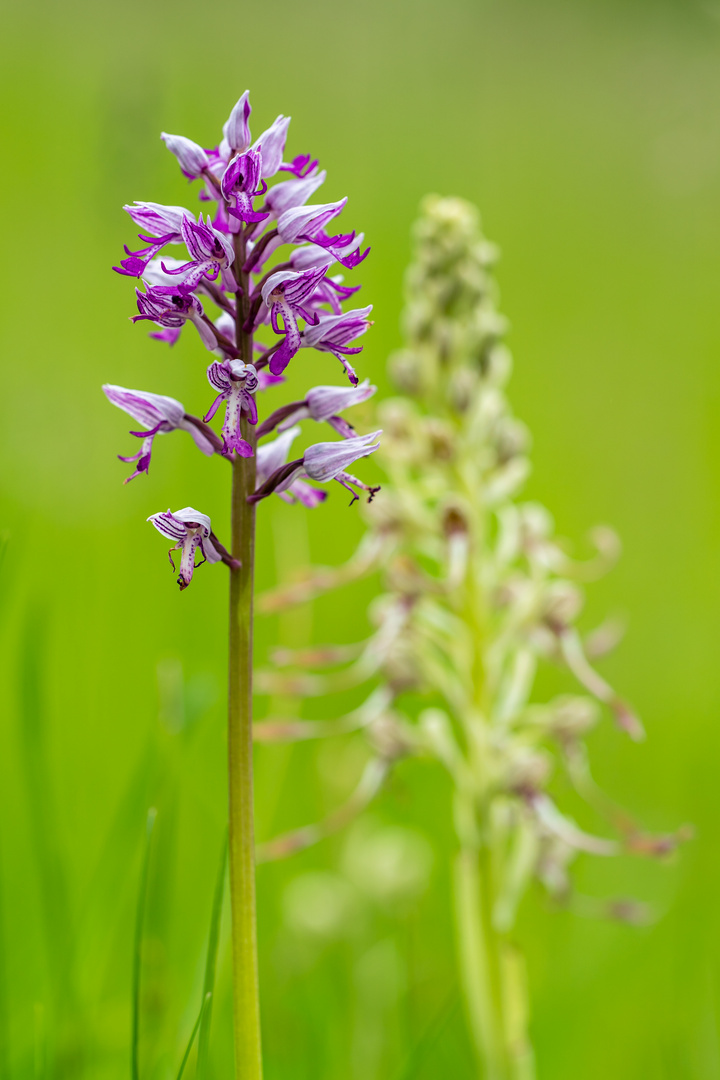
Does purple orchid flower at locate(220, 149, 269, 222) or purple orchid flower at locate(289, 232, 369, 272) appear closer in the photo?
purple orchid flower at locate(220, 149, 269, 222)

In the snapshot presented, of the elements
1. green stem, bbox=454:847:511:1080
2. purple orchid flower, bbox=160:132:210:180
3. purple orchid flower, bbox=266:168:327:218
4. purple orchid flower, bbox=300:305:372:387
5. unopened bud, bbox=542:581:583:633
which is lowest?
green stem, bbox=454:847:511:1080

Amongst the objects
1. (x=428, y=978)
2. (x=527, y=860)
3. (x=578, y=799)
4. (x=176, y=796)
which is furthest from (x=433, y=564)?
(x=176, y=796)

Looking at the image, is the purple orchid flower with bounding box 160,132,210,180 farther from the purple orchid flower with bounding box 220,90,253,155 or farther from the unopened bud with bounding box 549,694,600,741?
the unopened bud with bounding box 549,694,600,741

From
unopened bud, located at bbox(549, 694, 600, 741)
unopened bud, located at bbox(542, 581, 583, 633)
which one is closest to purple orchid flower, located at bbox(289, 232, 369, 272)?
unopened bud, located at bbox(542, 581, 583, 633)

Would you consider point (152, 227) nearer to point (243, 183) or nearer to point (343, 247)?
point (243, 183)

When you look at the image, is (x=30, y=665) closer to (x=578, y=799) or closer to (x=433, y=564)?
(x=578, y=799)

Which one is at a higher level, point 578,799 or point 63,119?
point 63,119

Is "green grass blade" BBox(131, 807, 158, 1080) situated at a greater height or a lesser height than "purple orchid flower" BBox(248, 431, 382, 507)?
lesser
